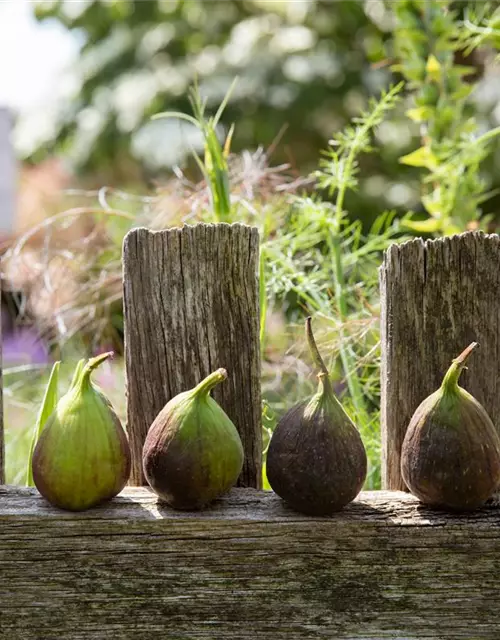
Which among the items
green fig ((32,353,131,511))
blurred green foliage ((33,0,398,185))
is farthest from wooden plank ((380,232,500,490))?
blurred green foliage ((33,0,398,185))

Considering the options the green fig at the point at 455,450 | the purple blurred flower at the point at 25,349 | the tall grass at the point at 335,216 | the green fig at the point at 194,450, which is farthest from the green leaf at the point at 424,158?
the purple blurred flower at the point at 25,349

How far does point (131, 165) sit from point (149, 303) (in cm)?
758

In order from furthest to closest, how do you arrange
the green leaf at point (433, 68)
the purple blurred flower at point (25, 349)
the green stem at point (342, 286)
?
the purple blurred flower at point (25, 349) → the green leaf at point (433, 68) → the green stem at point (342, 286)

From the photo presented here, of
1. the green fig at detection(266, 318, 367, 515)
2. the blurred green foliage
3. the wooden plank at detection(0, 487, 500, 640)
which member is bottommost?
the wooden plank at detection(0, 487, 500, 640)

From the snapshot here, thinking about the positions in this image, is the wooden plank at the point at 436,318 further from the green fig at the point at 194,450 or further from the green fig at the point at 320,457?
the green fig at the point at 194,450

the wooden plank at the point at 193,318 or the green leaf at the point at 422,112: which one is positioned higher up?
the green leaf at the point at 422,112

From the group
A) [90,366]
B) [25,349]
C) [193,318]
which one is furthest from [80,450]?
[25,349]

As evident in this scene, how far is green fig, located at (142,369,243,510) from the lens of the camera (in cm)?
109

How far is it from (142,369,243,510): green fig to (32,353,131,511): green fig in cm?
6

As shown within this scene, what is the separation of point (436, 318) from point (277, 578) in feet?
1.39

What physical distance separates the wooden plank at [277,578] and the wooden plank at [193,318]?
6.9 inches

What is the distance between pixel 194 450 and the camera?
1088 mm

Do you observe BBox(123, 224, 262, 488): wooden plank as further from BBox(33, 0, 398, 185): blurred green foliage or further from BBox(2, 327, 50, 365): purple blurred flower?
A: BBox(33, 0, 398, 185): blurred green foliage

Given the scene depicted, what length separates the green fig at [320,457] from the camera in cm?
109
